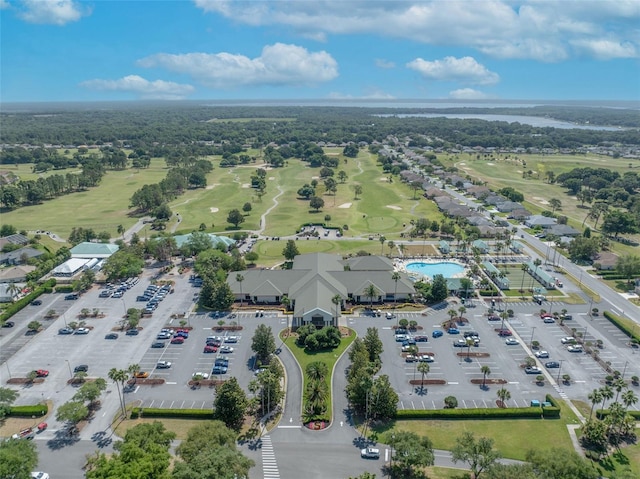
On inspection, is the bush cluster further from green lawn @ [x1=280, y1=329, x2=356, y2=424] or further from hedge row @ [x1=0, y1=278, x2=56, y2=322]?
hedge row @ [x1=0, y1=278, x2=56, y2=322]

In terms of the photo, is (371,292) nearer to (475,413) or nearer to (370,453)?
(475,413)

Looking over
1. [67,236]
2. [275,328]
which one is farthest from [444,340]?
[67,236]

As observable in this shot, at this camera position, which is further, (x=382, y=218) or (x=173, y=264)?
(x=382, y=218)

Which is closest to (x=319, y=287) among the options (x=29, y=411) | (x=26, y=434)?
(x=29, y=411)

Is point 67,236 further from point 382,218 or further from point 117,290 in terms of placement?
point 382,218

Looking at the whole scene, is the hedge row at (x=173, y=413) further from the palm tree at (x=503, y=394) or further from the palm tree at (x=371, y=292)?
the palm tree at (x=371, y=292)

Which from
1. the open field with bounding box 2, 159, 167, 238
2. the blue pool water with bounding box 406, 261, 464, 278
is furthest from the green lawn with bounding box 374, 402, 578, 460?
the open field with bounding box 2, 159, 167, 238

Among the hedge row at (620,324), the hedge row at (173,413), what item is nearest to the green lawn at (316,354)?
the hedge row at (173,413)
